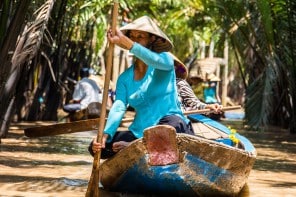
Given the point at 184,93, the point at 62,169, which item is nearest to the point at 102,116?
the point at 184,93

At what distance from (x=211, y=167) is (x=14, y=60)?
349cm

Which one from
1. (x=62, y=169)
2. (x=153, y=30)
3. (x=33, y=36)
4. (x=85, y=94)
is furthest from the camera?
(x=85, y=94)

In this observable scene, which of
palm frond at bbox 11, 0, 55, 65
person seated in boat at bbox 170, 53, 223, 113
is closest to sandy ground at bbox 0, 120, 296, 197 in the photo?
person seated in boat at bbox 170, 53, 223, 113

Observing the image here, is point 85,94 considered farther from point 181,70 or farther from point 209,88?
point 181,70

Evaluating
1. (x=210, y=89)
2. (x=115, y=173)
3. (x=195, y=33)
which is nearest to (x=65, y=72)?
(x=210, y=89)

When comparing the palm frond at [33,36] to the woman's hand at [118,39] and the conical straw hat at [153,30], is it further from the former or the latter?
the woman's hand at [118,39]

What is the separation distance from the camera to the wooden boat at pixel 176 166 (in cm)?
483

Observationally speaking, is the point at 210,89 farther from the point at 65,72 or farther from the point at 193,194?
the point at 193,194

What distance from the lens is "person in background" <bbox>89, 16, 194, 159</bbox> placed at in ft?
17.3

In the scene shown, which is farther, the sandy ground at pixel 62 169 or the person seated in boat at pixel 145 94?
the sandy ground at pixel 62 169

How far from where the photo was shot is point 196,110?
6.25 m

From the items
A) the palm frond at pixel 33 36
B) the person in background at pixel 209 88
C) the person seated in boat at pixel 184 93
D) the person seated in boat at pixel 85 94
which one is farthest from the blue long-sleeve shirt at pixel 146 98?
the person in background at pixel 209 88

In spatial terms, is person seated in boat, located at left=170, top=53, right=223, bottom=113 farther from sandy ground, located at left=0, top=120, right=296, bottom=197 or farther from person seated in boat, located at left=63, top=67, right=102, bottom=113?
person seated in boat, located at left=63, top=67, right=102, bottom=113

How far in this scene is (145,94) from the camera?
17.4 feet
